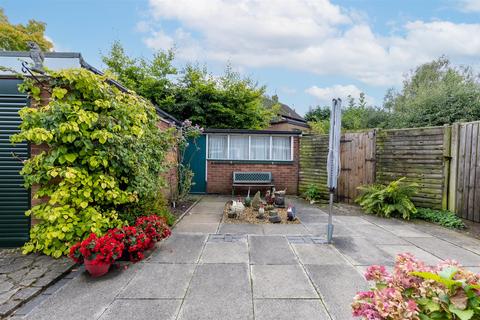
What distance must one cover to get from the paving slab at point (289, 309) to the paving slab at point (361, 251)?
1234 mm

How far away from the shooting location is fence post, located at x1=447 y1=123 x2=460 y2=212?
4.97 meters

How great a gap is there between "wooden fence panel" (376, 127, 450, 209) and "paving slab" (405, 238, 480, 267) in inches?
66.3

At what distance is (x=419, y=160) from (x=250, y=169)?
16.2 feet

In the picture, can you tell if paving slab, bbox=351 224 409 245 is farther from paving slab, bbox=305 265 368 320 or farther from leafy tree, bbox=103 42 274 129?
leafy tree, bbox=103 42 274 129

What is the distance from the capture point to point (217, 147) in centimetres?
862

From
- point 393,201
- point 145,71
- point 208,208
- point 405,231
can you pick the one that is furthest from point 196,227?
point 145,71

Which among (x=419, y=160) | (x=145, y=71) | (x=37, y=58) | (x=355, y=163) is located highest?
(x=145, y=71)

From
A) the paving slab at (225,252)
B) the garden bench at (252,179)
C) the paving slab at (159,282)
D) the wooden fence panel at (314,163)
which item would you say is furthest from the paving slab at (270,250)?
the garden bench at (252,179)

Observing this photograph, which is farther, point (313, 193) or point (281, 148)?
point (281, 148)

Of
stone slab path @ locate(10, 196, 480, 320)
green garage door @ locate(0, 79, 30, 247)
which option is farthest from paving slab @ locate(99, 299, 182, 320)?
green garage door @ locate(0, 79, 30, 247)

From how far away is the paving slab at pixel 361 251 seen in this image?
319 centimetres

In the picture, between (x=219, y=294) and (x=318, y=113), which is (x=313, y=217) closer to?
(x=219, y=294)

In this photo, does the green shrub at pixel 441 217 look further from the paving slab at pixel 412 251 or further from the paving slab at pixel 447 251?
the paving slab at pixel 412 251

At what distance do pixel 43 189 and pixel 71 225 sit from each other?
0.65 metres
